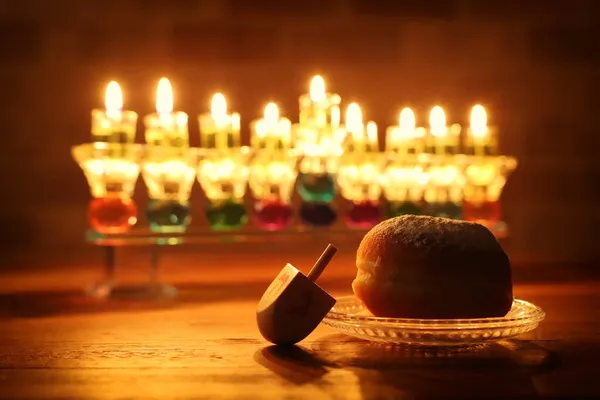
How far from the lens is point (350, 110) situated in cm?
163

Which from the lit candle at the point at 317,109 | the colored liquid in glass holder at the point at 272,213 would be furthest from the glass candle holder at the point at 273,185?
the lit candle at the point at 317,109

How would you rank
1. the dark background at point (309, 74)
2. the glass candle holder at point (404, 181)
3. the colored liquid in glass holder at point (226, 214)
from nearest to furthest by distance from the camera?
1. the colored liquid in glass holder at point (226, 214)
2. the glass candle holder at point (404, 181)
3. the dark background at point (309, 74)

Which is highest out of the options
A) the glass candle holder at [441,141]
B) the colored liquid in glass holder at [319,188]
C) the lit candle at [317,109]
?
the lit candle at [317,109]

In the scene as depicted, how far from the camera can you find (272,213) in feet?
4.78

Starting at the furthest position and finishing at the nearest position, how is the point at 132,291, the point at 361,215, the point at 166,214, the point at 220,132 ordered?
the point at 361,215 → the point at 220,132 → the point at 166,214 → the point at 132,291

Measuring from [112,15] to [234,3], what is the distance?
31 centimetres

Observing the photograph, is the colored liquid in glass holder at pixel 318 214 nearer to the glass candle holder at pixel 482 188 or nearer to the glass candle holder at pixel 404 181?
the glass candle holder at pixel 404 181

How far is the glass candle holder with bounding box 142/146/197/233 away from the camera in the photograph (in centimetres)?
133

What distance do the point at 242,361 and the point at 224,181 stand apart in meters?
0.74

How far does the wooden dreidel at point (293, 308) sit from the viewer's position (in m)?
0.72

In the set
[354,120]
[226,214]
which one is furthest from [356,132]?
[226,214]

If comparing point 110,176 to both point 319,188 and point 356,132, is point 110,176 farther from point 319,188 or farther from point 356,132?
point 356,132

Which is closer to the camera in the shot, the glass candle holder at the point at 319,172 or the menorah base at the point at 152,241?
the menorah base at the point at 152,241

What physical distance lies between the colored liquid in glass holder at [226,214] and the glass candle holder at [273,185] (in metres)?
0.06
